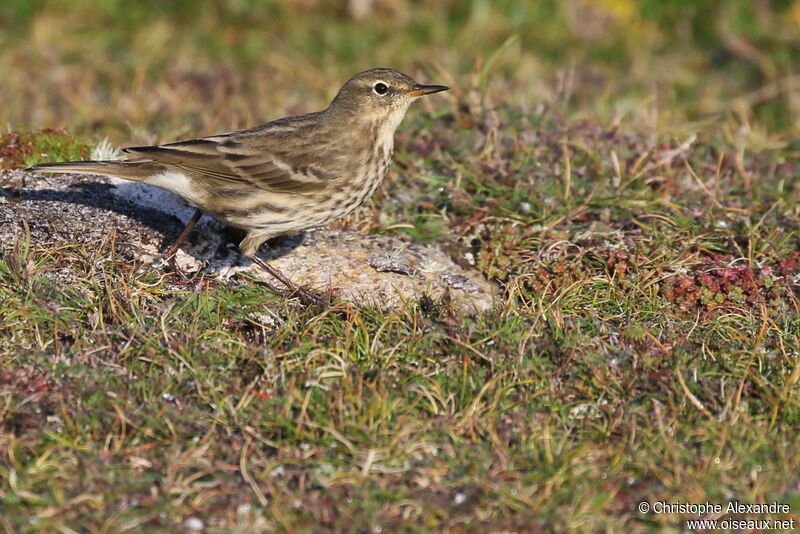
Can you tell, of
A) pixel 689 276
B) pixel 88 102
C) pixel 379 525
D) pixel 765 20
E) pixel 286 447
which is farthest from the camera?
pixel 765 20

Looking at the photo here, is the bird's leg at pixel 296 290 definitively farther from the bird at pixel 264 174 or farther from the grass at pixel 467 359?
the grass at pixel 467 359

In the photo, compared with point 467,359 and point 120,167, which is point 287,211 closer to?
point 120,167

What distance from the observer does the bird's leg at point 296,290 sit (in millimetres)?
5730

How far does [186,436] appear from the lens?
4691 millimetres

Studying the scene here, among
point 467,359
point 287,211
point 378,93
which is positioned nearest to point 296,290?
point 287,211

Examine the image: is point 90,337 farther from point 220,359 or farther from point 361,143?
point 361,143

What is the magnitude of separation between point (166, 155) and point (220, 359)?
5.39 ft

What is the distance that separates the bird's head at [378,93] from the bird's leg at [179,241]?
1.25 meters

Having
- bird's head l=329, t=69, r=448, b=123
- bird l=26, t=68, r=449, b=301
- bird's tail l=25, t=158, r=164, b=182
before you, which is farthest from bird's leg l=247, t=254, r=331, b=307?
bird's head l=329, t=69, r=448, b=123

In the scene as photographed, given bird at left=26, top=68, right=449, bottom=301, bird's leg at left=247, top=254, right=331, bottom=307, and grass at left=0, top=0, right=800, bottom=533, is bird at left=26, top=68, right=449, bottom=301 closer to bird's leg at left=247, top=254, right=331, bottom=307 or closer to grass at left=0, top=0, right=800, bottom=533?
bird's leg at left=247, top=254, right=331, bottom=307

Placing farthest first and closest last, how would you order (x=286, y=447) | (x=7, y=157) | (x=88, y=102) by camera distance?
(x=88, y=102)
(x=7, y=157)
(x=286, y=447)

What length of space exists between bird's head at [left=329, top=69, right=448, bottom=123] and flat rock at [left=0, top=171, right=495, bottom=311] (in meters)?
0.86

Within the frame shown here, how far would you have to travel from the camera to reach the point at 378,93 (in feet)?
22.0

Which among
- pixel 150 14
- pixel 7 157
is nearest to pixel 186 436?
pixel 7 157
